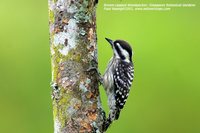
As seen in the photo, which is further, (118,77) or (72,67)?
(118,77)

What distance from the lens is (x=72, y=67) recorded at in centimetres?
409

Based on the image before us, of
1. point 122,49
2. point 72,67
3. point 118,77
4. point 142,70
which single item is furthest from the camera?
point 142,70

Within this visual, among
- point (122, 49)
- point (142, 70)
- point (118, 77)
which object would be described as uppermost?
point (122, 49)

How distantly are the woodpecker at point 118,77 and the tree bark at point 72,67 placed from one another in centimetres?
79

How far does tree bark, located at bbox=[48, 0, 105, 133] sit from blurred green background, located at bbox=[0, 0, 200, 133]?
2348mm

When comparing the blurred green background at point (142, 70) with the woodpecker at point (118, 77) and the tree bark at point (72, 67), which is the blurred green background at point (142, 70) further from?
the tree bark at point (72, 67)

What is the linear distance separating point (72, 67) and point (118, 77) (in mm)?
987

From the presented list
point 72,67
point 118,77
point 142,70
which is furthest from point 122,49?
point 142,70

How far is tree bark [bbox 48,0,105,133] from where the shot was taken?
4070mm

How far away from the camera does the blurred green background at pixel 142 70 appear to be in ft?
23.1

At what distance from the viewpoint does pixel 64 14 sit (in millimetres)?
4086

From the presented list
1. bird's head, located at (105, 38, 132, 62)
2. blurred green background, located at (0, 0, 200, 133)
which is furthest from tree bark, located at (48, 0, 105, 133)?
blurred green background, located at (0, 0, 200, 133)

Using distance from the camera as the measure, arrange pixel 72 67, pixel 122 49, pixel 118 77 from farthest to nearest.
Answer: pixel 118 77, pixel 122 49, pixel 72 67

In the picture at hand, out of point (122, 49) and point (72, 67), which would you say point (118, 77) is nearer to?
point (122, 49)
